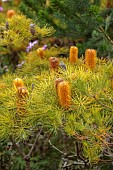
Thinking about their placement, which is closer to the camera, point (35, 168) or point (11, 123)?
point (11, 123)

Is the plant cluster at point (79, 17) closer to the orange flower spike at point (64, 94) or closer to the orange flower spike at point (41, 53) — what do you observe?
the orange flower spike at point (41, 53)

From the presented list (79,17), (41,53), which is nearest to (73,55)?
(79,17)

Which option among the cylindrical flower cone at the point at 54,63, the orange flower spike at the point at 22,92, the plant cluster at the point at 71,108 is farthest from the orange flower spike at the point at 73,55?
the orange flower spike at the point at 22,92

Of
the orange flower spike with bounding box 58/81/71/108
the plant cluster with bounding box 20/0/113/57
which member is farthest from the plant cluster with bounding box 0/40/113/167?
the plant cluster with bounding box 20/0/113/57

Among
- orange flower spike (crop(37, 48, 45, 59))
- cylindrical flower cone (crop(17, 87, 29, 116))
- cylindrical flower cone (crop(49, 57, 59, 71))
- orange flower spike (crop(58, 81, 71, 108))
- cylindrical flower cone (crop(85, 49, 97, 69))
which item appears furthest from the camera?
orange flower spike (crop(37, 48, 45, 59))

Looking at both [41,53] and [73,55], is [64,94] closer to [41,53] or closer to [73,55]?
[73,55]

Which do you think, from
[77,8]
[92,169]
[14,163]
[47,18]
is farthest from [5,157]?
[77,8]

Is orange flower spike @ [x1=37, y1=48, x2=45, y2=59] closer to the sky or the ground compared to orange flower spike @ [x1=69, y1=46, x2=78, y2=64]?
closer to the ground

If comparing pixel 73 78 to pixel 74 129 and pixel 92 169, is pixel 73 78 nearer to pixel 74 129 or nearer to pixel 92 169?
pixel 74 129

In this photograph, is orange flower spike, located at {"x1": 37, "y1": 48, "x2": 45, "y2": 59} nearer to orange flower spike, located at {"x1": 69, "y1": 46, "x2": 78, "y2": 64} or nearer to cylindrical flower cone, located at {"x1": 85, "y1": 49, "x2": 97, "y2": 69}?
orange flower spike, located at {"x1": 69, "y1": 46, "x2": 78, "y2": 64}
